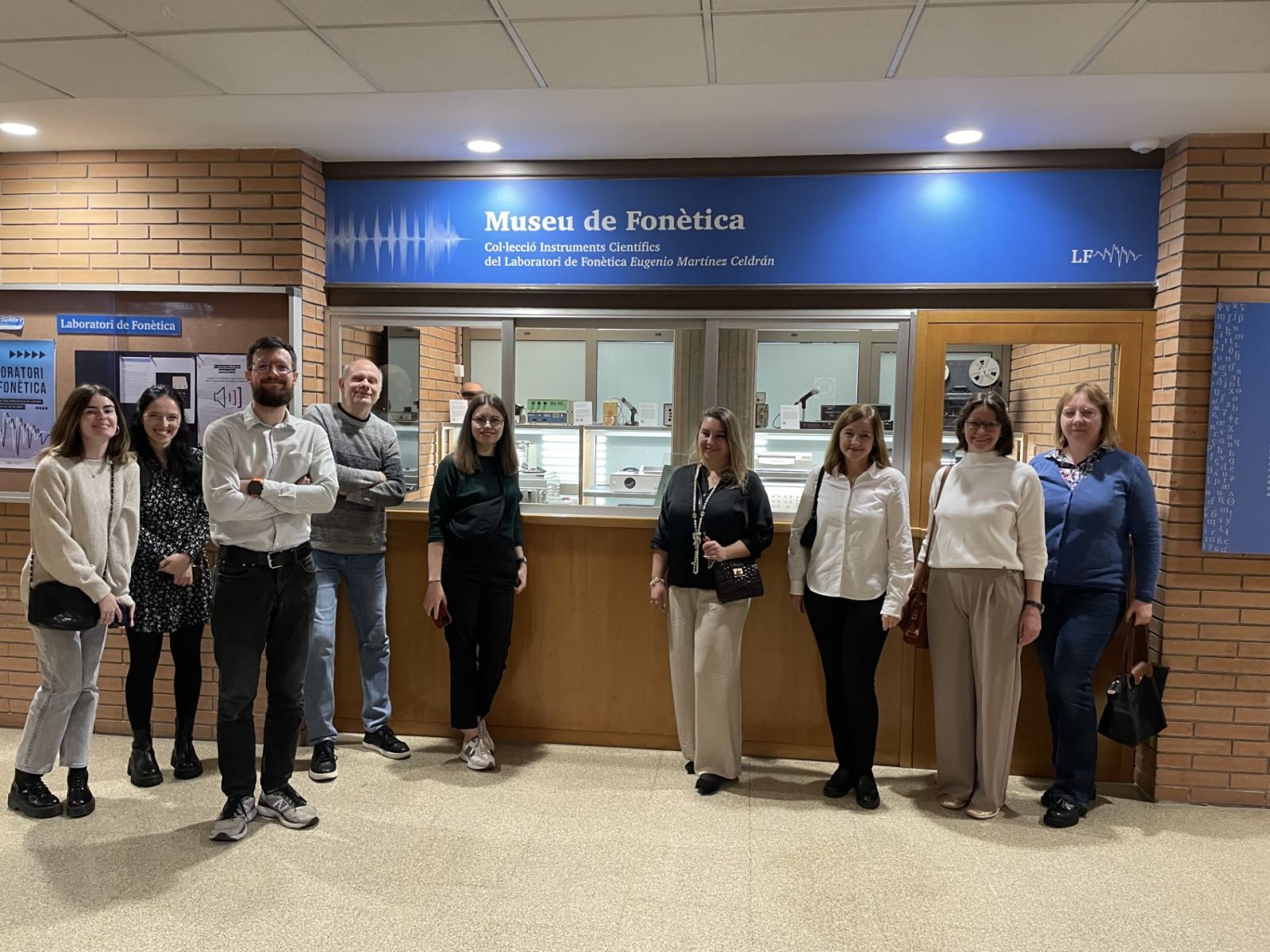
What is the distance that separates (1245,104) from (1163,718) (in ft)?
8.20

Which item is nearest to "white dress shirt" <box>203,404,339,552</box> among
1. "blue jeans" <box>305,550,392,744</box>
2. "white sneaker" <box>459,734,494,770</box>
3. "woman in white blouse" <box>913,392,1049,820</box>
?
"blue jeans" <box>305,550,392,744</box>

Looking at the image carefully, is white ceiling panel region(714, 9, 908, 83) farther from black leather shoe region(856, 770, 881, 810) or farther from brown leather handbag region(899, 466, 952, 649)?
black leather shoe region(856, 770, 881, 810)

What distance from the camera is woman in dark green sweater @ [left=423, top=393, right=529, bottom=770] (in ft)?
12.2

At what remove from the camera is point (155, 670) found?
364 cm

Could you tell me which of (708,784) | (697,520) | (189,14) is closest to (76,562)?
(189,14)

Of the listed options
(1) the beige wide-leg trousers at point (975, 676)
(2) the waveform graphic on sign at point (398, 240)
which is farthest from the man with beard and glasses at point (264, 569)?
(1) the beige wide-leg trousers at point (975, 676)

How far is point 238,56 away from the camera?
2.97 m

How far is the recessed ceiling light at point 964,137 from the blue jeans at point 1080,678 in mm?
2019

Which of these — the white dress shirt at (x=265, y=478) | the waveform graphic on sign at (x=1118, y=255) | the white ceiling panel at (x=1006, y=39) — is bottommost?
the white dress shirt at (x=265, y=478)

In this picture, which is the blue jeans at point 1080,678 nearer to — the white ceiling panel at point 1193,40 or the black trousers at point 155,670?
the white ceiling panel at point 1193,40

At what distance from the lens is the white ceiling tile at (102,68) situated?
9.53 feet

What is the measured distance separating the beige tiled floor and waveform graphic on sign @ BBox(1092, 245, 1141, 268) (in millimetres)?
2445

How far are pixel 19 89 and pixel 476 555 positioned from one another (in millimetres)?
2631

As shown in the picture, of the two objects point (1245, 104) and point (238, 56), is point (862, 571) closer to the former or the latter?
point (1245, 104)
